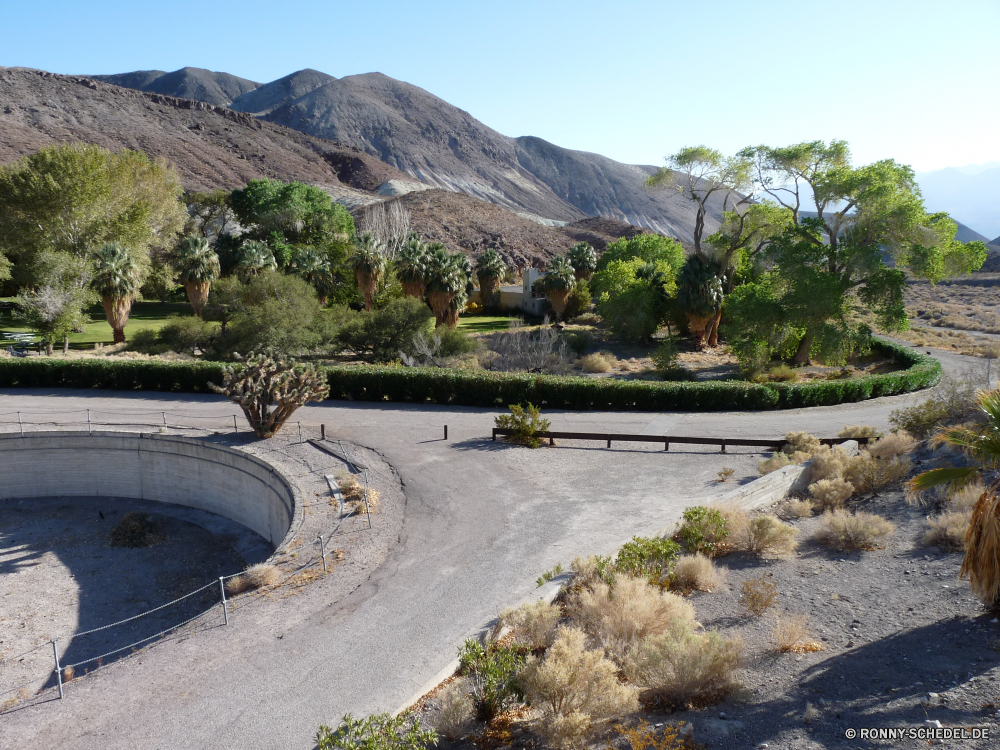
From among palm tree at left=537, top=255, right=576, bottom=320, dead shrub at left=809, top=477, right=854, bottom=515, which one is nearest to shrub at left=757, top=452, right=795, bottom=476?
dead shrub at left=809, top=477, right=854, bottom=515

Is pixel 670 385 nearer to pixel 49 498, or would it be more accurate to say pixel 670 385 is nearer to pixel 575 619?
pixel 575 619

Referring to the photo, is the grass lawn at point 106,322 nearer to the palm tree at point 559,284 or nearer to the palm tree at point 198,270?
the palm tree at point 198,270

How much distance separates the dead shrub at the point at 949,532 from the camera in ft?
36.0

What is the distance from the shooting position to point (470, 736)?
724 centimetres

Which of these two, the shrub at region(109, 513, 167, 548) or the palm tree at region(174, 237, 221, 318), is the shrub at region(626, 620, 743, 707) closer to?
the shrub at region(109, 513, 167, 548)

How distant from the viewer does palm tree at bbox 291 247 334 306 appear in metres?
48.1

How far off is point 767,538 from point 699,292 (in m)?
33.5

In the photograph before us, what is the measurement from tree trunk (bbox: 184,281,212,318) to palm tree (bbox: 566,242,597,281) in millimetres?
33593

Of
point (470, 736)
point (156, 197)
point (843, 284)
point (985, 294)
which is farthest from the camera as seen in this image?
point (985, 294)

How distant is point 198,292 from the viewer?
148 feet

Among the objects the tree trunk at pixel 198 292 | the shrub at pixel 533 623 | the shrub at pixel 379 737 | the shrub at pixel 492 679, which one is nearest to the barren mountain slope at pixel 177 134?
the tree trunk at pixel 198 292

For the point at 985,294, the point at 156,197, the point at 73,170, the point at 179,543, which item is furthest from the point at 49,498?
the point at 985,294

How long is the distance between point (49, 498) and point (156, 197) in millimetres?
42031

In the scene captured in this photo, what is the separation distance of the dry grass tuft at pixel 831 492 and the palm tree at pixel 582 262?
48548 millimetres
